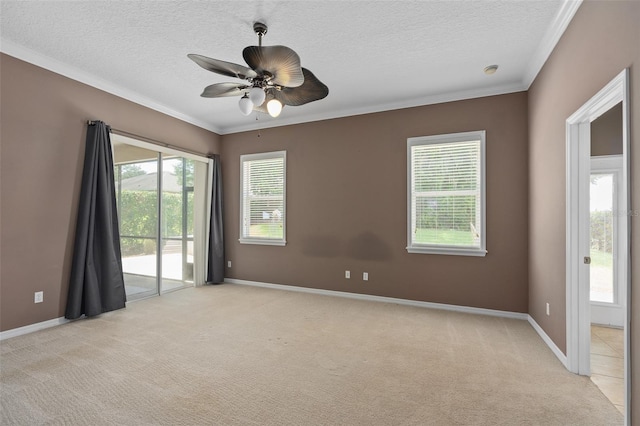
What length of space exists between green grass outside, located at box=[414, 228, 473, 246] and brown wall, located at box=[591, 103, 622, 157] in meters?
1.68

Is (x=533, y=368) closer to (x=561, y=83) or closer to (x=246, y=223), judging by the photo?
(x=561, y=83)

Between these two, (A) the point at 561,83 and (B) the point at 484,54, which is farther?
(B) the point at 484,54

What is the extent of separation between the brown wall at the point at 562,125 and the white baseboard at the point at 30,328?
16.7 feet

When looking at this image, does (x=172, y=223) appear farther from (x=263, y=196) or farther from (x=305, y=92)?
(x=305, y=92)

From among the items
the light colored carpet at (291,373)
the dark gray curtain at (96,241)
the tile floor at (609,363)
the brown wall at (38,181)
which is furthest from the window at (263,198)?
the tile floor at (609,363)

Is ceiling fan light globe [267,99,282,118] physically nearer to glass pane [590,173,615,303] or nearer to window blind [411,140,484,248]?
window blind [411,140,484,248]

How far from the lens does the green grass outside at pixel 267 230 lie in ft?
17.7

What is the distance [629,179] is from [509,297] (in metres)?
2.64

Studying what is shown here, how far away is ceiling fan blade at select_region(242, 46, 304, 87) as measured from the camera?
79.5 inches

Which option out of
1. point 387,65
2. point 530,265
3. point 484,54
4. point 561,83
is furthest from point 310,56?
point 530,265

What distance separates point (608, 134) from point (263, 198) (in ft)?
16.0

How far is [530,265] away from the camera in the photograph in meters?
3.67

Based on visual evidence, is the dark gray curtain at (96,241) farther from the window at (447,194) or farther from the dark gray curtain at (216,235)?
the window at (447,194)

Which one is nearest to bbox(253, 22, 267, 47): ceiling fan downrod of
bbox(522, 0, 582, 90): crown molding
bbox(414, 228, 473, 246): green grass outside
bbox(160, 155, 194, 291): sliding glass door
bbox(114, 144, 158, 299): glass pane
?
bbox(522, 0, 582, 90): crown molding
